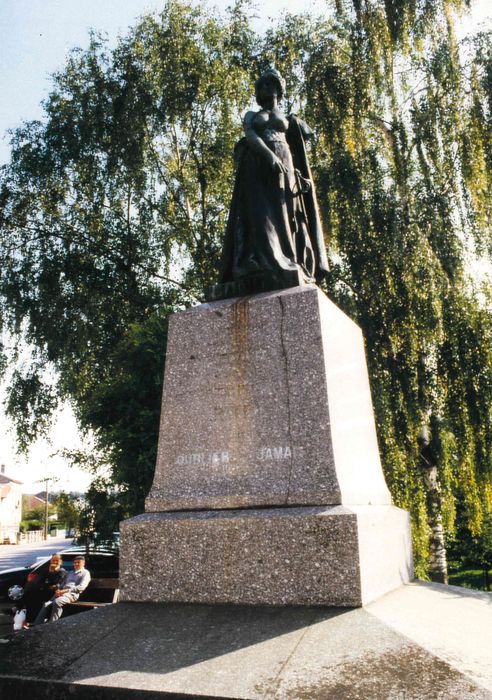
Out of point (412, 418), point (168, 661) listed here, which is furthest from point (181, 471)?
A: point (412, 418)

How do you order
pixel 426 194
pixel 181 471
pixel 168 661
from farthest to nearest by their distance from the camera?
pixel 426 194
pixel 181 471
pixel 168 661

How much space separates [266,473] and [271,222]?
187cm

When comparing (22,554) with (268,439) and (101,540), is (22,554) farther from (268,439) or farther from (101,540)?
(268,439)

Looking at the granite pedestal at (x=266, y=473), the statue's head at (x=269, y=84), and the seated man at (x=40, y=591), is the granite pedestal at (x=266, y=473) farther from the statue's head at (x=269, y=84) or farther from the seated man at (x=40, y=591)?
the seated man at (x=40, y=591)

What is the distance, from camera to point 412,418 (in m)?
8.91

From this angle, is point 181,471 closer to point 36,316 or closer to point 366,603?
point 366,603

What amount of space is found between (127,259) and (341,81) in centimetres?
586

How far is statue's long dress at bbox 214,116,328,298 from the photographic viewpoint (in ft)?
13.7

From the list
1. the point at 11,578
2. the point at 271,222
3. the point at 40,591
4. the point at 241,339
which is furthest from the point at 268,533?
the point at 11,578

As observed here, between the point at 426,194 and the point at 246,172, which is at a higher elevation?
the point at 426,194

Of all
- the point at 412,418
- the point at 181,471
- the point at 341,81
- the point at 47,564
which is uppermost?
the point at 341,81

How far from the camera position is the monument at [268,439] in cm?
295

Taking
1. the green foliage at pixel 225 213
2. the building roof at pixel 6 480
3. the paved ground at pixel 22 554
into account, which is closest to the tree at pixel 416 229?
the green foliage at pixel 225 213

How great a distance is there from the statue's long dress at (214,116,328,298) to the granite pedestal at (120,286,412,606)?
0.31 meters
